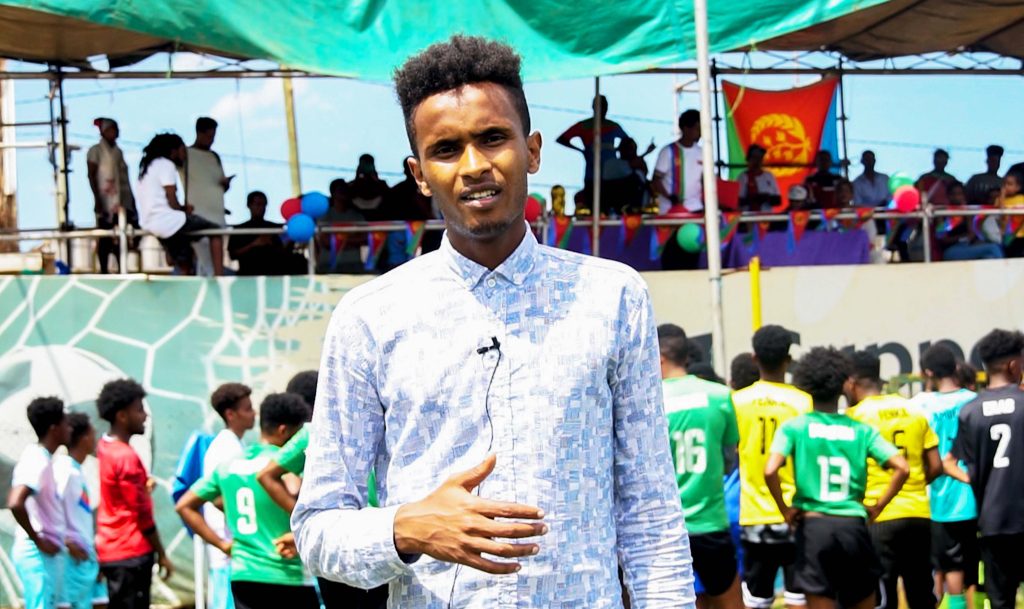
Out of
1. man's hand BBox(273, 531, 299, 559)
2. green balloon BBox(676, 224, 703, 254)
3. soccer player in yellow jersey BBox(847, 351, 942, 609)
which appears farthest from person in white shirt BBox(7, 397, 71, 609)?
green balloon BBox(676, 224, 703, 254)

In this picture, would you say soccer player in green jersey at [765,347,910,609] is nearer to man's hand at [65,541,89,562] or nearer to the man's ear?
man's hand at [65,541,89,562]

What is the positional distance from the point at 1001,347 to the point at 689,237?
16.1 ft

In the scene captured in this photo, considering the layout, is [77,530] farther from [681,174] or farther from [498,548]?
[498,548]

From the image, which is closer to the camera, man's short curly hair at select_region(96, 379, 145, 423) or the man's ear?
the man's ear

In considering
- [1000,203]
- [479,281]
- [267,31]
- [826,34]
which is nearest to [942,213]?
[1000,203]

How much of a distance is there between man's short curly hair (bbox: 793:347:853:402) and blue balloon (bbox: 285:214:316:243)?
5.57 metres

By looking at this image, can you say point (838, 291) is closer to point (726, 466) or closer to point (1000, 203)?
point (1000, 203)

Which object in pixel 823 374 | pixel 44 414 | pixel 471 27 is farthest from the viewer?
pixel 471 27

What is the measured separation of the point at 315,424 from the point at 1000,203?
13.2 meters

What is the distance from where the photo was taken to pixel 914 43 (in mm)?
15102

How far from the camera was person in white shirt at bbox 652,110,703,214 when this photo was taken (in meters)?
13.8

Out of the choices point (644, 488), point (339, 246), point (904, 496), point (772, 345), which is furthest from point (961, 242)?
point (644, 488)

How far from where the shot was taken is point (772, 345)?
8.54 m

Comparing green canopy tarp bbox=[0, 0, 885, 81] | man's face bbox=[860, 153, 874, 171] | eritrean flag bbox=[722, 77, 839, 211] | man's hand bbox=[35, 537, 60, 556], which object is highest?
green canopy tarp bbox=[0, 0, 885, 81]
